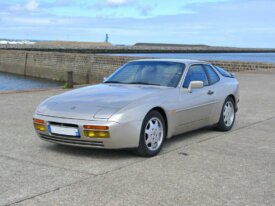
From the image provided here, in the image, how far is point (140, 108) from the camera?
5.91 metres

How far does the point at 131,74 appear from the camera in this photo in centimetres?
723

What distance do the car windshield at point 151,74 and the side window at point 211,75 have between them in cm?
75

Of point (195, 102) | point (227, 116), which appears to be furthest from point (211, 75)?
point (195, 102)

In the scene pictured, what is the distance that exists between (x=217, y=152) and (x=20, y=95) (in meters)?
7.95

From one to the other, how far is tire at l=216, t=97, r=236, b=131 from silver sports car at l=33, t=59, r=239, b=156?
0.06ft

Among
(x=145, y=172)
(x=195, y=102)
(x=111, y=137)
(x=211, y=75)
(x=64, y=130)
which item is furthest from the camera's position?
(x=211, y=75)

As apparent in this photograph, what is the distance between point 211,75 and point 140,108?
2.34 meters

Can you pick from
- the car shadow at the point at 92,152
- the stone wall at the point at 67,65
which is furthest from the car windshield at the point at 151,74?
the stone wall at the point at 67,65

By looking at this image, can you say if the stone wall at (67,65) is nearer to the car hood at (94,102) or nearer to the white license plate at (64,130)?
the car hood at (94,102)

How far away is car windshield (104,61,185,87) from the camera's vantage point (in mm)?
6922

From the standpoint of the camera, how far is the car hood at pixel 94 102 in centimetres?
579

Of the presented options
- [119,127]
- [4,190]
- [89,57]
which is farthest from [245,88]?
[89,57]

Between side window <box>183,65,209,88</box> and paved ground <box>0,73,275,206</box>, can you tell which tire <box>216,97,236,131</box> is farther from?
side window <box>183,65,209,88</box>

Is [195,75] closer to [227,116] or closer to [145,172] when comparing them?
[227,116]
